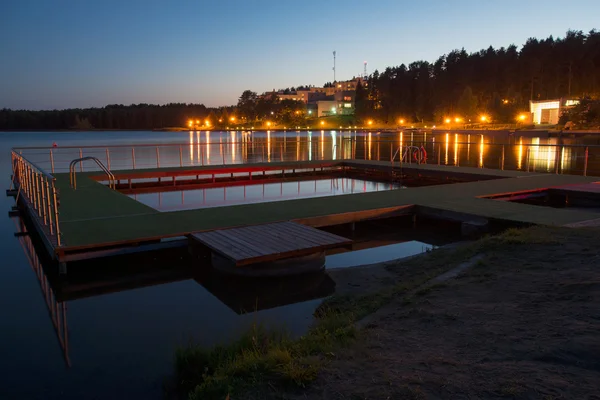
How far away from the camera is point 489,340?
2947 mm

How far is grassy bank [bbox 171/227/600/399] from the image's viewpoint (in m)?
2.55

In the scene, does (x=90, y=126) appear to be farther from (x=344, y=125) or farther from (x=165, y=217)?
(x=165, y=217)

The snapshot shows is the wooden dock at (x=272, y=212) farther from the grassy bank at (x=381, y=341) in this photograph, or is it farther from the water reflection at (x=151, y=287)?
the grassy bank at (x=381, y=341)

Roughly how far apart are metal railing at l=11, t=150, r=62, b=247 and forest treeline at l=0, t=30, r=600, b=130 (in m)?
60.5

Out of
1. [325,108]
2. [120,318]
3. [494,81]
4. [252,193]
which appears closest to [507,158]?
[252,193]

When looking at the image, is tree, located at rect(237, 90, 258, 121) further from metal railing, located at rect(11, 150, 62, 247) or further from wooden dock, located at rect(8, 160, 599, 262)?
metal railing, located at rect(11, 150, 62, 247)

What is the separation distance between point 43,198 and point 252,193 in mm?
6552

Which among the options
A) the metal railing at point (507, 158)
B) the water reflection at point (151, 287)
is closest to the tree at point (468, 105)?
the metal railing at point (507, 158)

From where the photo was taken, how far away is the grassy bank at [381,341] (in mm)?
2553

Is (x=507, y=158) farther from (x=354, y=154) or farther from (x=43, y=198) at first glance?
(x=43, y=198)

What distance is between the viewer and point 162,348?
412 cm

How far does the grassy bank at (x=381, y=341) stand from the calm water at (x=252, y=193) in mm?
6706

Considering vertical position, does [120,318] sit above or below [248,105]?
below

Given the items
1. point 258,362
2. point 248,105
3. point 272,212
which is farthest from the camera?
point 248,105
